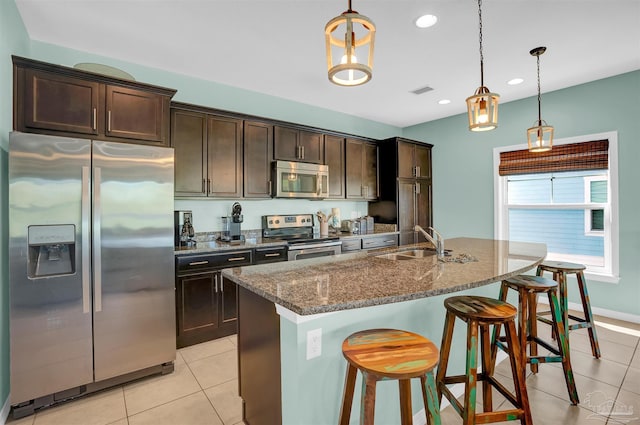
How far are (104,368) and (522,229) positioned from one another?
16.8 feet

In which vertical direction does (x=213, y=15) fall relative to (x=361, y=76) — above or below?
above

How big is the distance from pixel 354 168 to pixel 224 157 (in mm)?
2077

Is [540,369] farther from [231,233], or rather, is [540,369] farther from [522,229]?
[231,233]

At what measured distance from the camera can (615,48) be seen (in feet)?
9.78

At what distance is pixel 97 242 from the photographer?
2.21 metres

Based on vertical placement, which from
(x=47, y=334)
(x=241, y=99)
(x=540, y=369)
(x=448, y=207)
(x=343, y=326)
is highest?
(x=241, y=99)

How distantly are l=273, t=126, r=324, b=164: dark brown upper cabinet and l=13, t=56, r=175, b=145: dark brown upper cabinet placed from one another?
1.48 metres

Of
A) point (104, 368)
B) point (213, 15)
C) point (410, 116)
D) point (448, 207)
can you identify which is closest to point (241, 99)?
point (213, 15)

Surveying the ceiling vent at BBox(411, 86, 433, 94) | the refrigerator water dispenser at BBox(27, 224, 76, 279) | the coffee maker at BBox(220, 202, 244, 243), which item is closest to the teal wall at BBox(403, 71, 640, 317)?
the ceiling vent at BBox(411, 86, 433, 94)

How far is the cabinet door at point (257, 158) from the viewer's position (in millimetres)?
3674

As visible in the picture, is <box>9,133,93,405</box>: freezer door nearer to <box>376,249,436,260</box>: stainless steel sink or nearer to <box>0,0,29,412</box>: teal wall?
<box>0,0,29,412</box>: teal wall

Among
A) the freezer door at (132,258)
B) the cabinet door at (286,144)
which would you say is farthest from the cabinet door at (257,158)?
the freezer door at (132,258)

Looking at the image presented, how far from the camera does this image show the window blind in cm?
372

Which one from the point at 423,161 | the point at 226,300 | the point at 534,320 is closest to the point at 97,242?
the point at 226,300
